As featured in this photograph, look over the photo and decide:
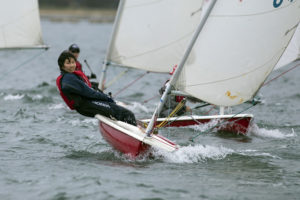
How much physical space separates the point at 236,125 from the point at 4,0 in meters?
5.13

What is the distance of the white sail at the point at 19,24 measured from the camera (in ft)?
34.8

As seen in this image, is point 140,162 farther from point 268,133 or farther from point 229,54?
point 268,133

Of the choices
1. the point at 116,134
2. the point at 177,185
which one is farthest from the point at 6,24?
the point at 177,185

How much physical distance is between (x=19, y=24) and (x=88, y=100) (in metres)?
4.22

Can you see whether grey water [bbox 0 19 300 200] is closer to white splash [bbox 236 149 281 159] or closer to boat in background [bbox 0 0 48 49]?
white splash [bbox 236 149 281 159]

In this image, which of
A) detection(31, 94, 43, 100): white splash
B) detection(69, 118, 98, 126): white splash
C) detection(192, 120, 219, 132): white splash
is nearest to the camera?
detection(192, 120, 219, 132): white splash

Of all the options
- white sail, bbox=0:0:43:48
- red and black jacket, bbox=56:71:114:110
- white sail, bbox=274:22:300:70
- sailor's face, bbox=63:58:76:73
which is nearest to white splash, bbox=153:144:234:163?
red and black jacket, bbox=56:71:114:110

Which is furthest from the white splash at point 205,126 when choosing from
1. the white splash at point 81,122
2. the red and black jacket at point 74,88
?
the red and black jacket at point 74,88

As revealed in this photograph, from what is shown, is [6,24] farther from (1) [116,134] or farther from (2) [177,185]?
(2) [177,185]

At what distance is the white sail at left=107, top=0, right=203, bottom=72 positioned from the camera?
1048 cm

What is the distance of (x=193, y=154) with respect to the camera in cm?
705

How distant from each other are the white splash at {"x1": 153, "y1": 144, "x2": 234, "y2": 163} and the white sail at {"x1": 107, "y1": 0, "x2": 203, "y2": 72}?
11.4ft

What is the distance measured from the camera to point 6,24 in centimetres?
1062

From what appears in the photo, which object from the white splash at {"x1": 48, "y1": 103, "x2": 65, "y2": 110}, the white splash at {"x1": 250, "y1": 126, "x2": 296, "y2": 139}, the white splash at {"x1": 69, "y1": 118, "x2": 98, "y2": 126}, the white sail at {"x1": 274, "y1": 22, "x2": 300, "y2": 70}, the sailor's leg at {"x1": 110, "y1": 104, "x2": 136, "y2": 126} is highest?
the white sail at {"x1": 274, "y1": 22, "x2": 300, "y2": 70}
